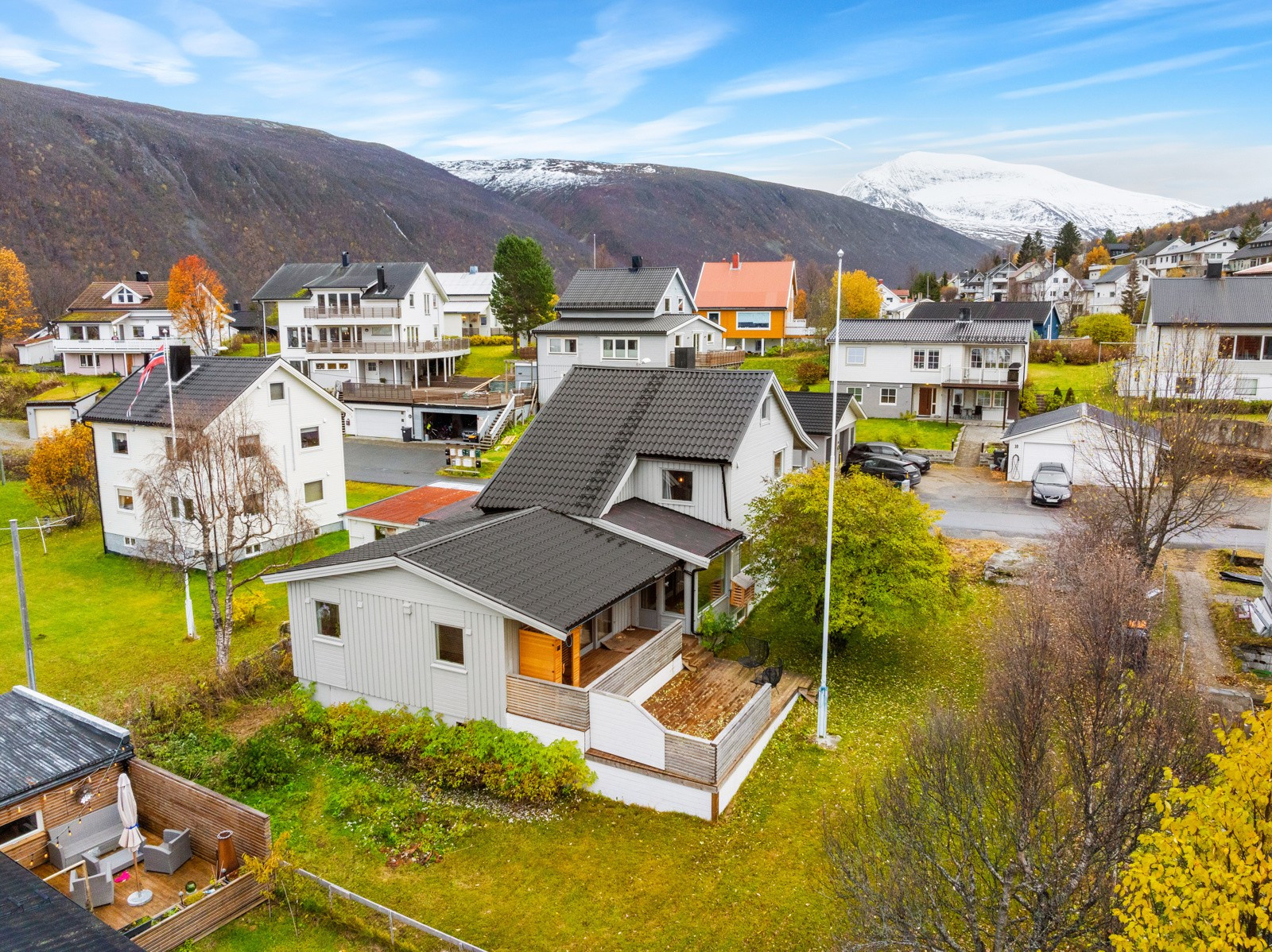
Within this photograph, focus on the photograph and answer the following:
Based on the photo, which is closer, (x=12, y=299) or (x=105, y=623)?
(x=105, y=623)

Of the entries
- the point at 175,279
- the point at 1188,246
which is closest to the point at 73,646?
the point at 175,279

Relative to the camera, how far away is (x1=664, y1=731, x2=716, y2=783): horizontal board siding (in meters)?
15.4

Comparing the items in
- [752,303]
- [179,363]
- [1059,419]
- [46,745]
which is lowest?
[46,745]

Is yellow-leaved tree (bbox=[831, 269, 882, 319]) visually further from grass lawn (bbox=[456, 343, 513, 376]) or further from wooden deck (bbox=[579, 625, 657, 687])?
wooden deck (bbox=[579, 625, 657, 687])

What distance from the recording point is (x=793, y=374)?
204ft

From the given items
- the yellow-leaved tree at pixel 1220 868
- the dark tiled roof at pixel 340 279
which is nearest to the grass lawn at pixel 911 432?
the dark tiled roof at pixel 340 279

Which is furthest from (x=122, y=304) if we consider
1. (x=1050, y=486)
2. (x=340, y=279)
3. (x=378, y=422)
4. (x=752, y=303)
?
(x=1050, y=486)

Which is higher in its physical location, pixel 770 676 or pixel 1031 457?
pixel 1031 457

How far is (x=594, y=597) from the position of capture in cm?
1777

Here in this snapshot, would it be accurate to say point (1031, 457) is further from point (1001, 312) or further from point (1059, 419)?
point (1001, 312)

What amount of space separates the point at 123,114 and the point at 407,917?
217m

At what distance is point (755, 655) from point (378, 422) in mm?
43090

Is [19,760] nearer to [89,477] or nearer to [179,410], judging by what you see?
[179,410]

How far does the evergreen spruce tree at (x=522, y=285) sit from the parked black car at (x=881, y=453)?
35424 millimetres
